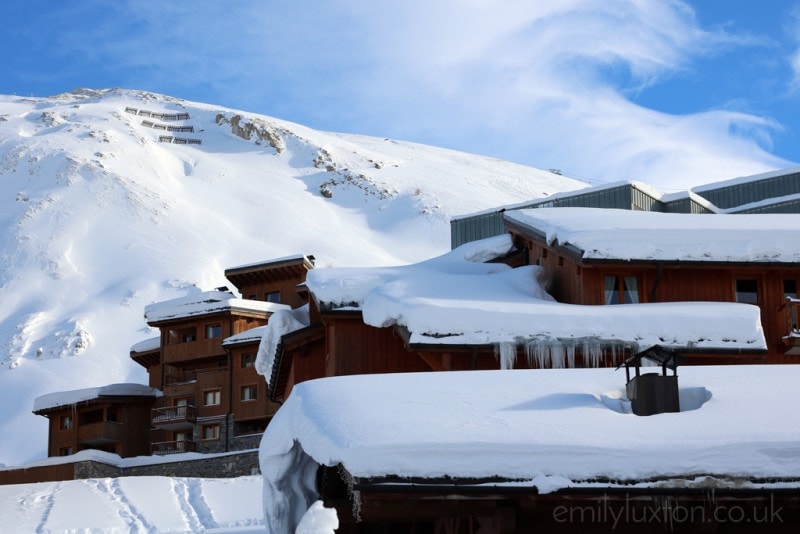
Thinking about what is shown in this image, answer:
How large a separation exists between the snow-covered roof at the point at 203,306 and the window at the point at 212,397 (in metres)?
3.52

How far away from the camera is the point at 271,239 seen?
113 metres

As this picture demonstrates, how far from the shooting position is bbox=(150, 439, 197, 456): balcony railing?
52094mm

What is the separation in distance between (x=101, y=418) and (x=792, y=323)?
39.7 metres

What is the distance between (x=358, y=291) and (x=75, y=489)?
17.3 m

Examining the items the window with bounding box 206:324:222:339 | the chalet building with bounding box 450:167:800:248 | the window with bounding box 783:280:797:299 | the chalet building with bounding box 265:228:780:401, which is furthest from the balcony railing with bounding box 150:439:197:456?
the window with bounding box 783:280:797:299

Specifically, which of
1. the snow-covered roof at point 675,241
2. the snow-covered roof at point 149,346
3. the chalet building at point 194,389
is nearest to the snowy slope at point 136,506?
the snow-covered roof at point 675,241

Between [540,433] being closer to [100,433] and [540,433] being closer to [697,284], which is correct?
[697,284]

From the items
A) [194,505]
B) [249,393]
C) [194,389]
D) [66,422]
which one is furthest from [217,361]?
[194,505]

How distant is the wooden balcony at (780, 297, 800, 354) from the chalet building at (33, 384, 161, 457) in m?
38.1

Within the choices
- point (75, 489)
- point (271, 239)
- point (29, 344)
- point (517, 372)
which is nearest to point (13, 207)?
point (271, 239)

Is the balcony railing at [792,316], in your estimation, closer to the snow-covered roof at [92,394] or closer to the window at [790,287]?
the window at [790,287]

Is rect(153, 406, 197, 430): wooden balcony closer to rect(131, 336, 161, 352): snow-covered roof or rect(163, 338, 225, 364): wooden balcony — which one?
rect(163, 338, 225, 364): wooden balcony

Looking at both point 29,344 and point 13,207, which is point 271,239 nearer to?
point 13,207

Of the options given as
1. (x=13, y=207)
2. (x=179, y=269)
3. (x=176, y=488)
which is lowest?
(x=176, y=488)
